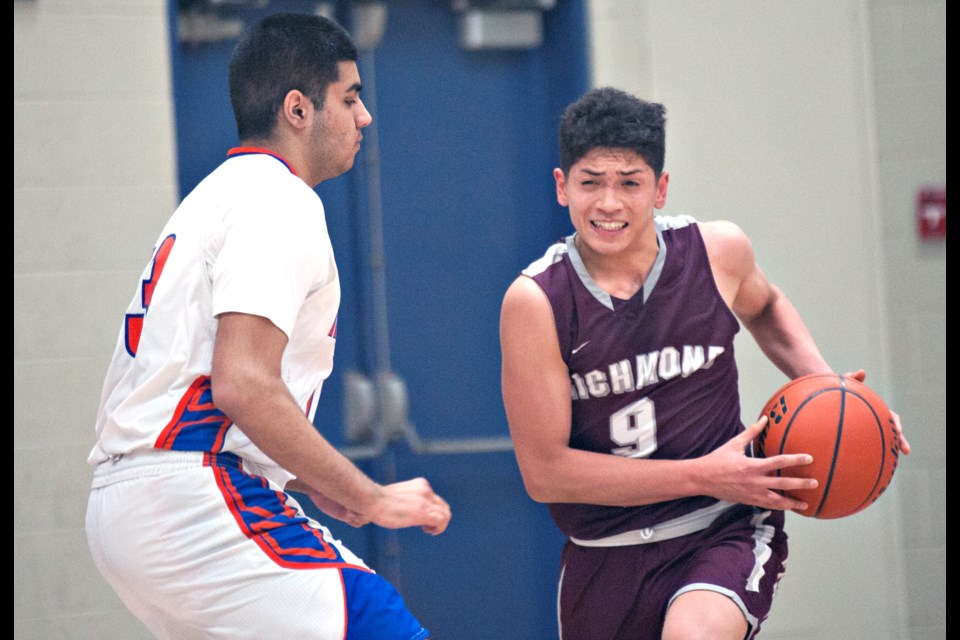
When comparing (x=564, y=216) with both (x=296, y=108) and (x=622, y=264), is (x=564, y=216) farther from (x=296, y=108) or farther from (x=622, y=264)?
(x=296, y=108)

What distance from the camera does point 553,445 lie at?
268 centimetres

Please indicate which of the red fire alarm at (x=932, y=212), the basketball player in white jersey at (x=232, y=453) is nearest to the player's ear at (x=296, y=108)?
the basketball player in white jersey at (x=232, y=453)

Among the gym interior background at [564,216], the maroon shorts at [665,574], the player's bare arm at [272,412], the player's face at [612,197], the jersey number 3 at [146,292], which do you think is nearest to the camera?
the player's bare arm at [272,412]

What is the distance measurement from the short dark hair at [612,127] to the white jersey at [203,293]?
30.7 inches

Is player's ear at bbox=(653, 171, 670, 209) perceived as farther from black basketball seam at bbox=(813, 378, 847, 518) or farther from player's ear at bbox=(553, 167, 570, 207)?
black basketball seam at bbox=(813, 378, 847, 518)

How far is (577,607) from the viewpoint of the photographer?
283 cm

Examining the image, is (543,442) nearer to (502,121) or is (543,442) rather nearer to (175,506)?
(175,506)

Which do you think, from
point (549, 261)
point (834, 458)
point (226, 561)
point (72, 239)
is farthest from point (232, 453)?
point (72, 239)

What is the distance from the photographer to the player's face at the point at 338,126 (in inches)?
94.3

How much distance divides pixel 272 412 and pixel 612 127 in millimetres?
1143

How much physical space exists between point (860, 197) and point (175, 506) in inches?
118

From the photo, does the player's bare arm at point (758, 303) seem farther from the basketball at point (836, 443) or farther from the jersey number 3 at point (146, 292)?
the jersey number 3 at point (146, 292)

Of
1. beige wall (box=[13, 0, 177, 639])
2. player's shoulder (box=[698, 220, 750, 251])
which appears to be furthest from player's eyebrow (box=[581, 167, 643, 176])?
beige wall (box=[13, 0, 177, 639])

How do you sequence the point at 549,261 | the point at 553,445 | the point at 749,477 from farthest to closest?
the point at 549,261, the point at 553,445, the point at 749,477
